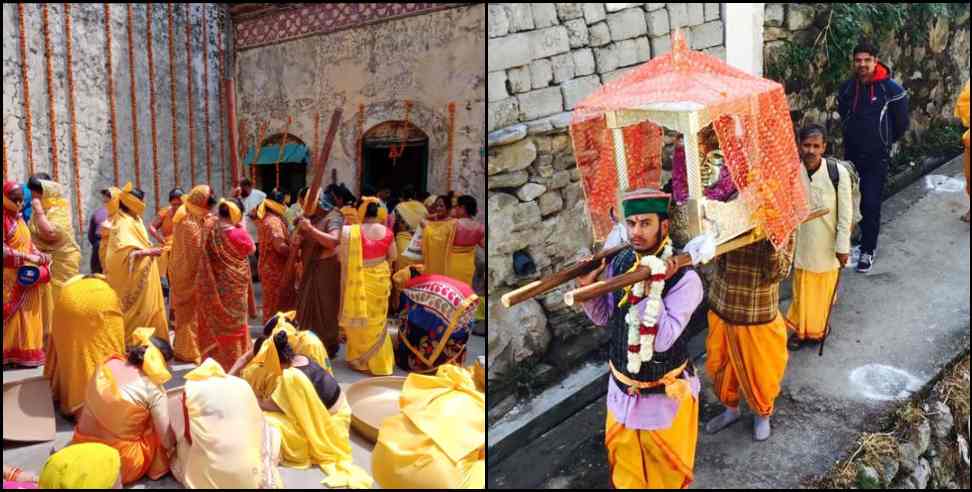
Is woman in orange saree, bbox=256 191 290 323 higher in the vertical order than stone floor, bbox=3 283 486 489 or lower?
higher

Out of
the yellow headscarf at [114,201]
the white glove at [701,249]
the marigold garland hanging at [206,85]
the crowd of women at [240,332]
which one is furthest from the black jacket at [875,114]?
the marigold garland hanging at [206,85]

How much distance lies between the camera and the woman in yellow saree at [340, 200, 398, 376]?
5262 millimetres

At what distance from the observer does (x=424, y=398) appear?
321 centimetres

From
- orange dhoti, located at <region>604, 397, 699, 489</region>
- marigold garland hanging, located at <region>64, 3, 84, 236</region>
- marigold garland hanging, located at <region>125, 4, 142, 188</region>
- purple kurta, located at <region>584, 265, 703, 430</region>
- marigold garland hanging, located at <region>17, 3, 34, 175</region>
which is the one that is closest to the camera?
purple kurta, located at <region>584, 265, 703, 430</region>

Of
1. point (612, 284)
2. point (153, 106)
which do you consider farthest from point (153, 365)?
point (153, 106)

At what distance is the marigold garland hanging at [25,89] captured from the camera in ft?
25.8

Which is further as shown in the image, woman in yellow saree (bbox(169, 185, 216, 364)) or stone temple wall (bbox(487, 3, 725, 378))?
woman in yellow saree (bbox(169, 185, 216, 364))

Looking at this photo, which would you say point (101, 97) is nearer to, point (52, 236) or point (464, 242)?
point (52, 236)

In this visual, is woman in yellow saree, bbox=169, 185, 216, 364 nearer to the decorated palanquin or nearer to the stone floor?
the stone floor

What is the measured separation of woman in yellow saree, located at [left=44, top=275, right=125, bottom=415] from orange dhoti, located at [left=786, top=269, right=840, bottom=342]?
415 cm

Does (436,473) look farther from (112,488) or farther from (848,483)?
(848,483)

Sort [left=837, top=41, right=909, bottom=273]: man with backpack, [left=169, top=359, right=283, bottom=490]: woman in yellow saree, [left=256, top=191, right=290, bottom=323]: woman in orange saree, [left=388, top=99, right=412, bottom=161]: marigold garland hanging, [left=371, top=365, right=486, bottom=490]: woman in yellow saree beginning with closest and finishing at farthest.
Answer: [left=371, top=365, right=486, bottom=490]: woman in yellow saree, [left=169, top=359, right=283, bottom=490]: woman in yellow saree, [left=837, top=41, right=909, bottom=273]: man with backpack, [left=256, top=191, right=290, bottom=323]: woman in orange saree, [left=388, top=99, right=412, bottom=161]: marigold garland hanging

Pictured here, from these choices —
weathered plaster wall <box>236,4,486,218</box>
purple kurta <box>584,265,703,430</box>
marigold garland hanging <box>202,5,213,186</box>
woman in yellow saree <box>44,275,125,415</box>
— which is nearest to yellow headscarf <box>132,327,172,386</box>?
woman in yellow saree <box>44,275,125,415</box>

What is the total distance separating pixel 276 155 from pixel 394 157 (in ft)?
6.71
